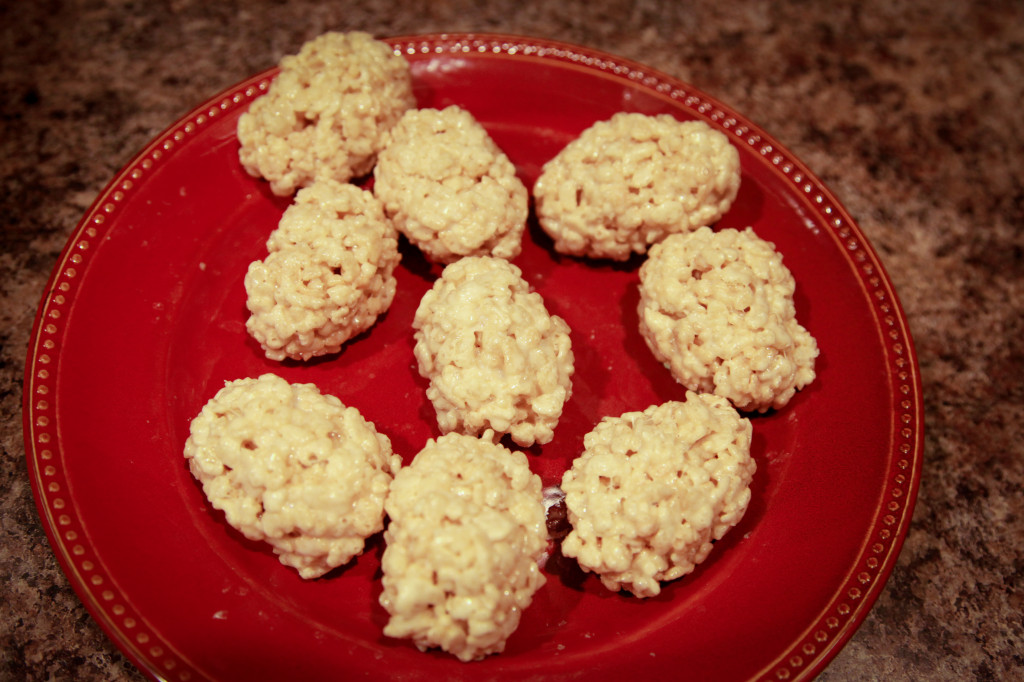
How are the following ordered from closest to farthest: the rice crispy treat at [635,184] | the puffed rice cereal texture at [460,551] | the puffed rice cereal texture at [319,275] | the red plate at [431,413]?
the puffed rice cereal texture at [460,551], the red plate at [431,413], the puffed rice cereal texture at [319,275], the rice crispy treat at [635,184]

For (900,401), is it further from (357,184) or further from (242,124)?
(242,124)

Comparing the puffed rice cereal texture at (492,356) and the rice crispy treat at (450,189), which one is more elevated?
the rice crispy treat at (450,189)

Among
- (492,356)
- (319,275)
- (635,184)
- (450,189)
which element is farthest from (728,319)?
(319,275)

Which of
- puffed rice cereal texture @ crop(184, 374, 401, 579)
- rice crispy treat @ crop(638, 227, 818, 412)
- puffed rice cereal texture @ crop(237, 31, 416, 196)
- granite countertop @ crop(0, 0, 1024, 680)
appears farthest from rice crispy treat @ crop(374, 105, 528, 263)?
granite countertop @ crop(0, 0, 1024, 680)

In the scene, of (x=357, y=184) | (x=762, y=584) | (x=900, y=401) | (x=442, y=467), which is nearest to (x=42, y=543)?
(x=442, y=467)

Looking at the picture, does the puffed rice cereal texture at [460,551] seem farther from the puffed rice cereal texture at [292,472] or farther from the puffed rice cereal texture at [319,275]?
the puffed rice cereal texture at [319,275]

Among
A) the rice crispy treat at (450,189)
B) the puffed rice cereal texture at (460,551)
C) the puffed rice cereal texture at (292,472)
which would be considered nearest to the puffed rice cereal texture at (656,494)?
the puffed rice cereal texture at (460,551)

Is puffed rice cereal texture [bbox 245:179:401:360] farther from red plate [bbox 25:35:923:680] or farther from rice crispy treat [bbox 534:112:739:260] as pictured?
rice crispy treat [bbox 534:112:739:260]
